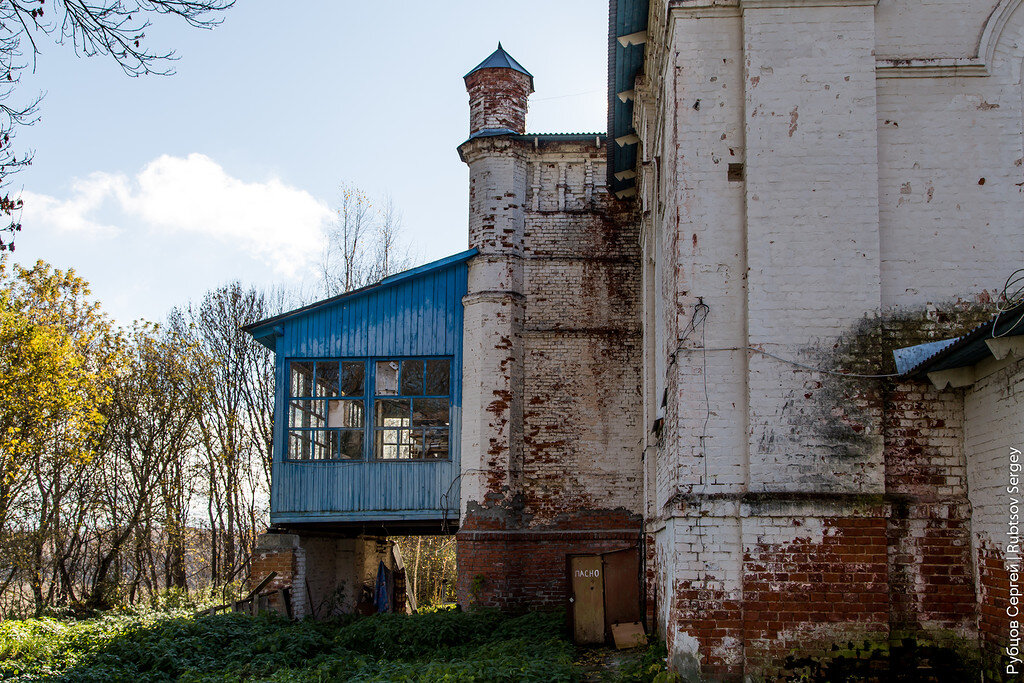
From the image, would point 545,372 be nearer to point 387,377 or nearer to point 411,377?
point 411,377

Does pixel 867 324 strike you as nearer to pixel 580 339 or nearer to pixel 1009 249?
pixel 1009 249

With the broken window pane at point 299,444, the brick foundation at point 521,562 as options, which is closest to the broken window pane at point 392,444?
the broken window pane at point 299,444

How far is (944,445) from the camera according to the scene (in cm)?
702

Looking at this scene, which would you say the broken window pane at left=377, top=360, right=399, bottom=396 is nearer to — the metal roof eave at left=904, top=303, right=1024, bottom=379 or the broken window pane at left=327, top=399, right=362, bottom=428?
the broken window pane at left=327, top=399, right=362, bottom=428

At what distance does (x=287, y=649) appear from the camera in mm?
10977

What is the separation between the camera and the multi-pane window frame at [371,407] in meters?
14.1

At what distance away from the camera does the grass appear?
29.5 feet

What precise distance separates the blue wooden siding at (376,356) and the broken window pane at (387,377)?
0.19 metres

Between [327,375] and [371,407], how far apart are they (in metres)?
1.10

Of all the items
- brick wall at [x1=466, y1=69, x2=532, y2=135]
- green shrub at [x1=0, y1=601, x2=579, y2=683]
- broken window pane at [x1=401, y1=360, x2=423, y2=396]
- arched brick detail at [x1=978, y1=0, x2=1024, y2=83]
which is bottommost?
green shrub at [x1=0, y1=601, x2=579, y2=683]

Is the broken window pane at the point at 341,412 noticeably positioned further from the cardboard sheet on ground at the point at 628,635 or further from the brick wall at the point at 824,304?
the brick wall at the point at 824,304

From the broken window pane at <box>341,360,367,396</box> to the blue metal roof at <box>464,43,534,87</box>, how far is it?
5.57 metres

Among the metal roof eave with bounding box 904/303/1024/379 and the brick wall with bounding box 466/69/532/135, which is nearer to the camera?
the metal roof eave with bounding box 904/303/1024/379

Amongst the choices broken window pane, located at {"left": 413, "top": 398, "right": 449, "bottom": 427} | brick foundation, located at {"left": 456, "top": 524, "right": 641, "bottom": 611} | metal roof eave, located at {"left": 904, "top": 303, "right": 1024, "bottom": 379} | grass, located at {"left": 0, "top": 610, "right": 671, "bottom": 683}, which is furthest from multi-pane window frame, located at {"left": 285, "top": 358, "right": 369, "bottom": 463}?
metal roof eave, located at {"left": 904, "top": 303, "right": 1024, "bottom": 379}
